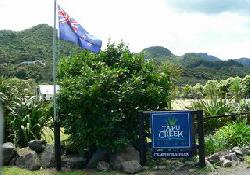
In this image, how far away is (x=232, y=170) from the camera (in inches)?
363

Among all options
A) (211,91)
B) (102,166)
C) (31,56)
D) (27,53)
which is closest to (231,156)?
(102,166)

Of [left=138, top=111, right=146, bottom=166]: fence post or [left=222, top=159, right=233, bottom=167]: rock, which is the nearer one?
[left=222, top=159, right=233, bottom=167]: rock

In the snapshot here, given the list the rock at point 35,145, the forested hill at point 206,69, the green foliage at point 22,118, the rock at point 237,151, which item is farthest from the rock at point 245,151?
the forested hill at point 206,69

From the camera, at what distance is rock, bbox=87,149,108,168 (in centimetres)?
981

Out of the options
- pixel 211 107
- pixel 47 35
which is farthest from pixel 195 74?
pixel 211 107

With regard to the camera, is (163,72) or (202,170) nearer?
(202,170)

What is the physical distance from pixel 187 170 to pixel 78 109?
2.47 meters

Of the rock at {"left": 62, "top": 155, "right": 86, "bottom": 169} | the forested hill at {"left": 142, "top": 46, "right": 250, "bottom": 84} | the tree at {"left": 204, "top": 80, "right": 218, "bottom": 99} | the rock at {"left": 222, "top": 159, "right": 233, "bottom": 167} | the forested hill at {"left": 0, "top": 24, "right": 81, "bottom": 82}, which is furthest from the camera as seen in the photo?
the forested hill at {"left": 142, "top": 46, "right": 250, "bottom": 84}

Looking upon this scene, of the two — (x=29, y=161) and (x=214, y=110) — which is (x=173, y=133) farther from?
(x=214, y=110)

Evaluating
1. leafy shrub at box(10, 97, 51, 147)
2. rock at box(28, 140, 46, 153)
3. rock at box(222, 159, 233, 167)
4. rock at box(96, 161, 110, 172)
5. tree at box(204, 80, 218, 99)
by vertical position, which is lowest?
rock at box(96, 161, 110, 172)

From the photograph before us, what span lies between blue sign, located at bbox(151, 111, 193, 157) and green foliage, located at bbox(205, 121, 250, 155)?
118 cm

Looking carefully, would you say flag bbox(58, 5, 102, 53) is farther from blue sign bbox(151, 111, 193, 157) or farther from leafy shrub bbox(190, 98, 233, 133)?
leafy shrub bbox(190, 98, 233, 133)

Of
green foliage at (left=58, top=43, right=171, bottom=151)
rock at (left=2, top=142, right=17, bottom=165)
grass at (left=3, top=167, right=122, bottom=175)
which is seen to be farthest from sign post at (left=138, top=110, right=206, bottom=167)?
rock at (left=2, top=142, right=17, bottom=165)

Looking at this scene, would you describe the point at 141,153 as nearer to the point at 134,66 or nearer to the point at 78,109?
the point at 78,109
